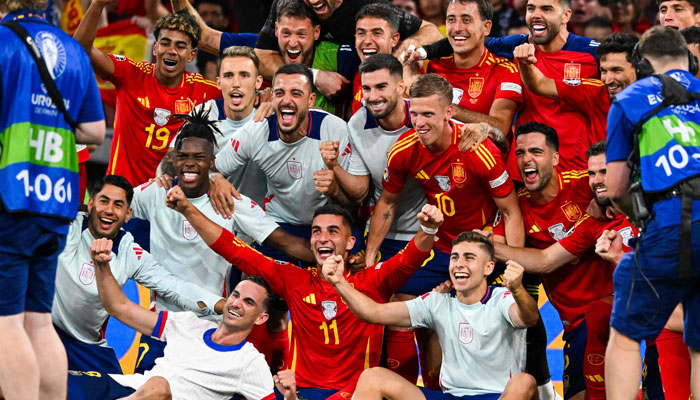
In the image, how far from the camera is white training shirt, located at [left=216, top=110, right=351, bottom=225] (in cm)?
820

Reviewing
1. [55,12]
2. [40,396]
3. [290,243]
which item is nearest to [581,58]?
[290,243]

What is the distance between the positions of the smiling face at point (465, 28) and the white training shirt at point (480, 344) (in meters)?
2.22

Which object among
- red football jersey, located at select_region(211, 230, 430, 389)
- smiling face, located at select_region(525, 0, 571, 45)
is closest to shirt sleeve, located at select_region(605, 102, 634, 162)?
red football jersey, located at select_region(211, 230, 430, 389)

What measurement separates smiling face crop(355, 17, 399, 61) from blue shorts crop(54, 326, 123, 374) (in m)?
3.16

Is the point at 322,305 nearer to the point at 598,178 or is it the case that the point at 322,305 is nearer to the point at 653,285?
the point at 598,178

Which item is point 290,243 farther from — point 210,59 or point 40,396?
point 210,59

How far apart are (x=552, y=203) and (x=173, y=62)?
350 cm

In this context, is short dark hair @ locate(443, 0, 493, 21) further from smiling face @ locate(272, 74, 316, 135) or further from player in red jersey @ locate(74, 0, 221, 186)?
player in red jersey @ locate(74, 0, 221, 186)

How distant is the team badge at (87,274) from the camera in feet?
25.3

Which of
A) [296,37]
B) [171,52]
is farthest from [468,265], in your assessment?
[171,52]

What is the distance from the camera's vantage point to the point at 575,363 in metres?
7.92

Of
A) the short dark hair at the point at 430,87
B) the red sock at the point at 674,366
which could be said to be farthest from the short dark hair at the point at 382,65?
the red sock at the point at 674,366

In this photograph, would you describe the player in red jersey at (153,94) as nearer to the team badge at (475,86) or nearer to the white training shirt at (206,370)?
the white training shirt at (206,370)

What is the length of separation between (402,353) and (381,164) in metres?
1.47
